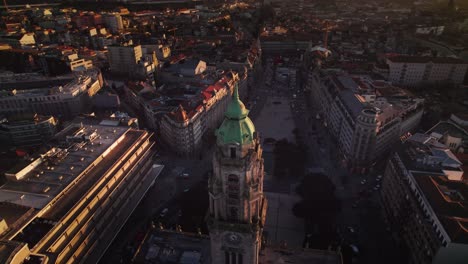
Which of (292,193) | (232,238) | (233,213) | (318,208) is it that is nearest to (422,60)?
(292,193)

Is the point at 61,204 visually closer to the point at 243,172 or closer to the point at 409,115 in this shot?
the point at 243,172

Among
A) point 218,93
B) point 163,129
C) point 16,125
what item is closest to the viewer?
point 16,125

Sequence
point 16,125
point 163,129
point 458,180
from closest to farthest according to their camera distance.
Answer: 1. point 458,180
2. point 16,125
3. point 163,129

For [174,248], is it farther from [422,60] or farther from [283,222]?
[422,60]

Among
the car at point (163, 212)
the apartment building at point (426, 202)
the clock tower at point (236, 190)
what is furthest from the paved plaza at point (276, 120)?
the clock tower at point (236, 190)

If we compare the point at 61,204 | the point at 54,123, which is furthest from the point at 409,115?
the point at 54,123

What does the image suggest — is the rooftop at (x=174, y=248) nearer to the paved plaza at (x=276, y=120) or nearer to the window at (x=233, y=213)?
the window at (x=233, y=213)
